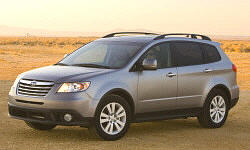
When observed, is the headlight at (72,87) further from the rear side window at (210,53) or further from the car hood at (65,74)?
the rear side window at (210,53)

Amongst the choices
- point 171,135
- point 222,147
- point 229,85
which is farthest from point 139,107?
point 229,85

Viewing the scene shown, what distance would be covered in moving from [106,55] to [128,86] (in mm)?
995

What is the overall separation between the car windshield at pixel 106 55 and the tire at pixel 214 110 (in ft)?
6.03

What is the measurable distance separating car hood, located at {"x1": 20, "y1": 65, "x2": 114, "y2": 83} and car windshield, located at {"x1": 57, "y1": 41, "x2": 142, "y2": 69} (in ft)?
1.04

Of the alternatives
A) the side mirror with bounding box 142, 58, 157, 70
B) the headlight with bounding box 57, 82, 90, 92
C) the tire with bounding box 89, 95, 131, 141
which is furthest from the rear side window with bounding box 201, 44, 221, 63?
the headlight with bounding box 57, 82, 90, 92

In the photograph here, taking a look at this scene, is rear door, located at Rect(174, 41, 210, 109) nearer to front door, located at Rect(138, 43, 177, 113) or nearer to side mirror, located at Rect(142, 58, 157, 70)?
front door, located at Rect(138, 43, 177, 113)

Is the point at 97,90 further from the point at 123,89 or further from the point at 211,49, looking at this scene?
the point at 211,49

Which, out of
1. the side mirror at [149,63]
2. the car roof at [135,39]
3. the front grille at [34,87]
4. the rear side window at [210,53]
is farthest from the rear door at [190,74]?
the front grille at [34,87]

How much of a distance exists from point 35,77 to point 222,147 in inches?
115

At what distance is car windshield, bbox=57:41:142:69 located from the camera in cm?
894

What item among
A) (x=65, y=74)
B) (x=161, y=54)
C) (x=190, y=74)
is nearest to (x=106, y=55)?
(x=161, y=54)

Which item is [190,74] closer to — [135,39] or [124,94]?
[135,39]

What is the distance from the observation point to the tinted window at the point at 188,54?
9766mm

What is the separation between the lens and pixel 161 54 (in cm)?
947
